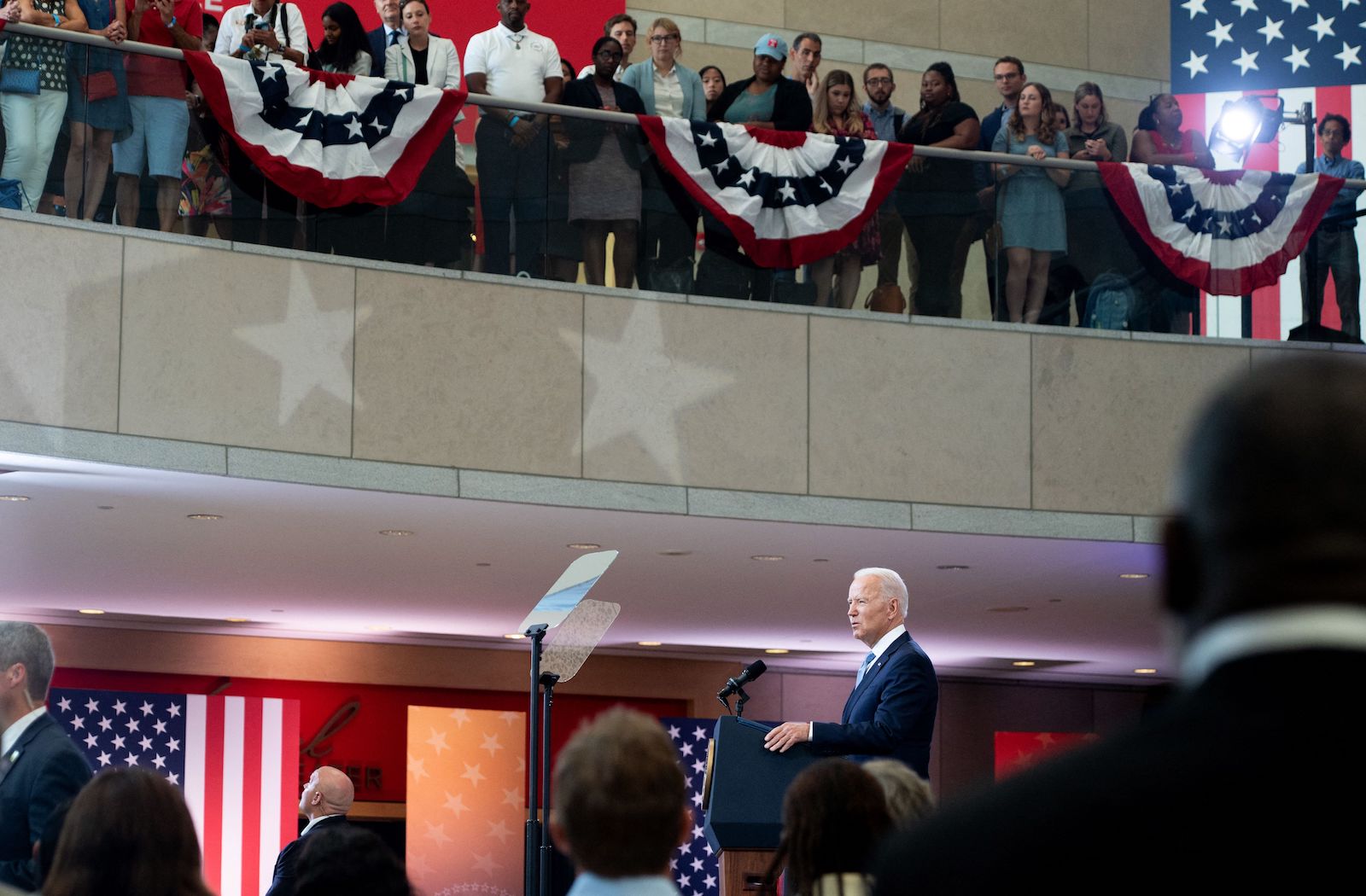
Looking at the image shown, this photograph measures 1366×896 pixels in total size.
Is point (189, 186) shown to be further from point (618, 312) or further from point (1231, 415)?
point (1231, 415)

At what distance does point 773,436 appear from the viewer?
8953 mm

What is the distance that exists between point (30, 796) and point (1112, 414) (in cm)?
673

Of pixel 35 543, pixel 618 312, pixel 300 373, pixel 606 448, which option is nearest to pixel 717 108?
pixel 618 312

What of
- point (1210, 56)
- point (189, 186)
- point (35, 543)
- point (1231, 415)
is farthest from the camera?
point (1210, 56)

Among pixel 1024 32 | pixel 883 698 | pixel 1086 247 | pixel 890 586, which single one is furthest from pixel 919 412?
pixel 1024 32

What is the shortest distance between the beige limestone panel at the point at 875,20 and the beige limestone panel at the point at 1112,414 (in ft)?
15.1

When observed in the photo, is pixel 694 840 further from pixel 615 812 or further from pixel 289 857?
pixel 615 812

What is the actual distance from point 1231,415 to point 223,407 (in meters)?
7.23

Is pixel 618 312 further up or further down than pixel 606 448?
further up

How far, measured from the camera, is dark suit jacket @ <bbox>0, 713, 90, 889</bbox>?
3.96 metres

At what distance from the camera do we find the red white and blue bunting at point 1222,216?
9367mm

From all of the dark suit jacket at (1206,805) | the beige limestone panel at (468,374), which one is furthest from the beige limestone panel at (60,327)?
the dark suit jacket at (1206,805)

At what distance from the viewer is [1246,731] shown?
94 centimetres

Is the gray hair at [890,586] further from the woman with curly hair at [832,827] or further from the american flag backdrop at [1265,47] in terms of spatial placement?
the american flag backdrop at [1265,47]
